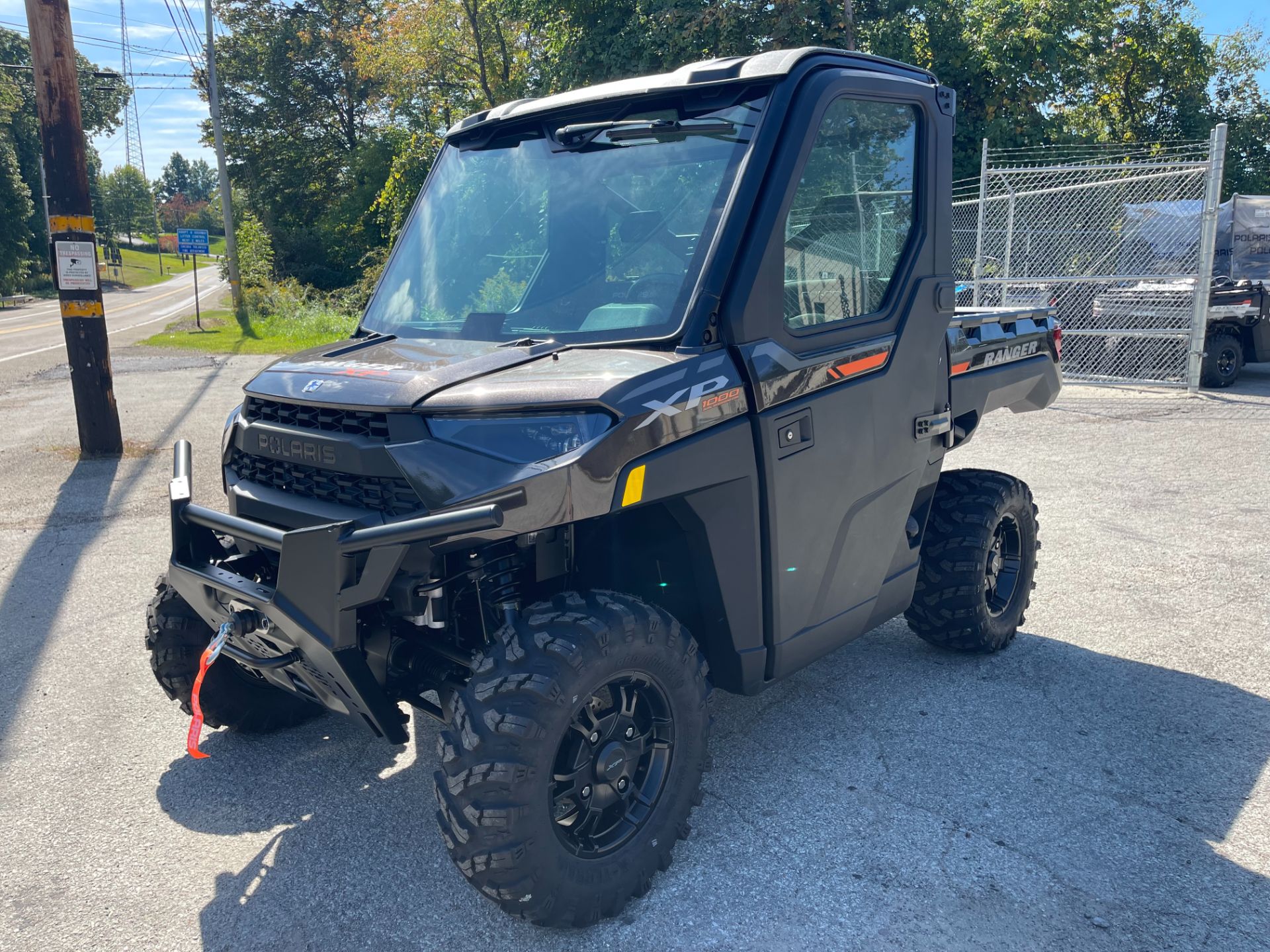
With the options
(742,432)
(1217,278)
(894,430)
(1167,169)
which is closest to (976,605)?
(894,430)

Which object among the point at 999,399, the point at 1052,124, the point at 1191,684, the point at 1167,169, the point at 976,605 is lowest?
the point at 1191,684

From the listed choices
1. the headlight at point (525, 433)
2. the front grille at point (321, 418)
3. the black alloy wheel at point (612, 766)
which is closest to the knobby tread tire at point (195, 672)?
the front grille at point (321, 418)

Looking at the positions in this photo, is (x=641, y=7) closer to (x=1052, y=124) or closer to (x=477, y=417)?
(x=1052, y=124)

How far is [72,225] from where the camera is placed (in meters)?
9.45

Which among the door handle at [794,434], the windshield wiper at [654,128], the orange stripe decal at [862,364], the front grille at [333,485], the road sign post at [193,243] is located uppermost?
the road sign post at [193,243]

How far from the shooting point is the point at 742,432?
2.95 meters

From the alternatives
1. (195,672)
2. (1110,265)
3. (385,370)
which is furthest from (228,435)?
(1110,265)

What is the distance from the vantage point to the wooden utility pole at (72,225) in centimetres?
916

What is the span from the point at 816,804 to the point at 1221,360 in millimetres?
11934

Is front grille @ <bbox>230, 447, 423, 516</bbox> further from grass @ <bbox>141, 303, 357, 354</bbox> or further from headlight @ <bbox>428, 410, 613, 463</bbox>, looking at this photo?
grass @ <bbox>141, 303, 357, 354</bbox>

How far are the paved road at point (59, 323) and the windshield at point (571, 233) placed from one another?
51.3ft

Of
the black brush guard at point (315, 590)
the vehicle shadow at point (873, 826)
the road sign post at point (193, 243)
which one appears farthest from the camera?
the road sign post at point (193, 243)

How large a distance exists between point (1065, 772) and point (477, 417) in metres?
2.58

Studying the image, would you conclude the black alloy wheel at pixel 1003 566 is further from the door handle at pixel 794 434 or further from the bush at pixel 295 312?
the bush at pixel 295 312
